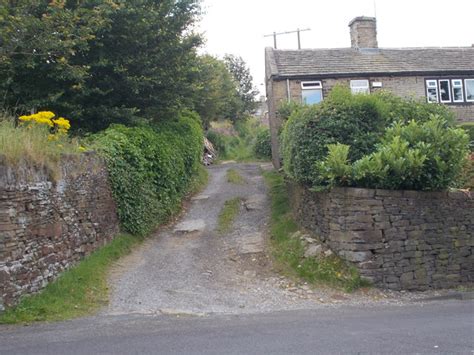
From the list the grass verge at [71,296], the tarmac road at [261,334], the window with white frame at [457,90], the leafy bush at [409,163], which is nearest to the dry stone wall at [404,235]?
the leafy bush at [409,163]

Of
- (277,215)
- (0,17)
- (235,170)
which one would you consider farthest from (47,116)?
(235,170)

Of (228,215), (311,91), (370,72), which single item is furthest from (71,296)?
(370,72)

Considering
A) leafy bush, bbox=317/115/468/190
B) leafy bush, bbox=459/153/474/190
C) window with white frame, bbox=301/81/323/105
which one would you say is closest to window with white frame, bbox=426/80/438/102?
window with white frame, bbox=301/81/323/105

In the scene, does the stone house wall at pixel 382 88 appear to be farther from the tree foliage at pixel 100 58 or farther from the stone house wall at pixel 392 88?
the tree foliage at pixel 100 58

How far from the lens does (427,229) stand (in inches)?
467

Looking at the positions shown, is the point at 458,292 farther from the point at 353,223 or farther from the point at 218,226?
the point at 218,226

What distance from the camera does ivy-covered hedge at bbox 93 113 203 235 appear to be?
13727 mm

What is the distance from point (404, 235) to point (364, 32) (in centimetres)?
1819

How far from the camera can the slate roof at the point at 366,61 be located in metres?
24.7

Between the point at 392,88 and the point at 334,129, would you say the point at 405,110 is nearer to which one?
the point at 334,129

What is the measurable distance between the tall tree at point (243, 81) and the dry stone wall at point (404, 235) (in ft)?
122

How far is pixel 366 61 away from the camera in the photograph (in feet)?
84.4

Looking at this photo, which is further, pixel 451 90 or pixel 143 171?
pixel 451 90

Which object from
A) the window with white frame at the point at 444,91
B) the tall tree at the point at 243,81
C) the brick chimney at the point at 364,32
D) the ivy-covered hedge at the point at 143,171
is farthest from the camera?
the tall tree at the point at 243,81
